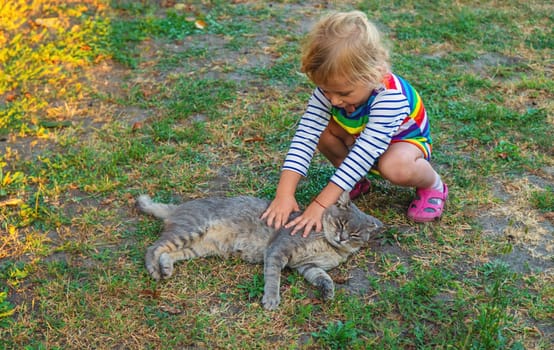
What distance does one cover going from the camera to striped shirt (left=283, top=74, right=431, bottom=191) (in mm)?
3293

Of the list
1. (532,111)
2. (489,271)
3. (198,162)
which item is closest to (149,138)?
(198,162)

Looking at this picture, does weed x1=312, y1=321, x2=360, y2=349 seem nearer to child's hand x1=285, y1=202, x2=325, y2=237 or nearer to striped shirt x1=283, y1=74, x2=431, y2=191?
child's hand x1=285, y1=202, x2=325, y2=237

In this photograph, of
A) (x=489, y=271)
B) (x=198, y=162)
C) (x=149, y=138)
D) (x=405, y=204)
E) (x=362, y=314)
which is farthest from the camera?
(x=149, y=138)

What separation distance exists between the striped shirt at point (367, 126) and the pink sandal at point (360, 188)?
524 millimetres

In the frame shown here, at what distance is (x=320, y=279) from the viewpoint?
123 inches

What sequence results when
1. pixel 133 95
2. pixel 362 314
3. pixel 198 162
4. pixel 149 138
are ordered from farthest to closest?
pixel 133 95 < pixel 149 138 < pixel 198 162 < pixel 362 314

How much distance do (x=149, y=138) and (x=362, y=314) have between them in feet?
8.13

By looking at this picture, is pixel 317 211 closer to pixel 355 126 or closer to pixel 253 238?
pixel 253 238

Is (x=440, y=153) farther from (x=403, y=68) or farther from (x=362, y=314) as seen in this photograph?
(x=362, y=314)

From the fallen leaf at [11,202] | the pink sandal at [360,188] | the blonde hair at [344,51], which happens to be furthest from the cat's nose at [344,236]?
the fallen leaf at [11,202]

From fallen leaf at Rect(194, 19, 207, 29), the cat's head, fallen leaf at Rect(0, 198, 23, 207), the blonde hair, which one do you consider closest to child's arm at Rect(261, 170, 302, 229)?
the cat's head

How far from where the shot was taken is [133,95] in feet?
17.2

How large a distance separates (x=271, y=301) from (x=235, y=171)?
4.78ft

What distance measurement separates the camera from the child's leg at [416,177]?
135 inches
